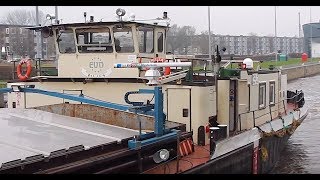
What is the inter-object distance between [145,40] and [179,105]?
2.16 metres

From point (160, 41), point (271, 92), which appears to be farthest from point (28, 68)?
point (271, 92)

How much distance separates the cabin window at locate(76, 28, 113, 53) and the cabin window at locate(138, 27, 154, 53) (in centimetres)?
68

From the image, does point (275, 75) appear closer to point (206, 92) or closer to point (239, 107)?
point (239, 107)

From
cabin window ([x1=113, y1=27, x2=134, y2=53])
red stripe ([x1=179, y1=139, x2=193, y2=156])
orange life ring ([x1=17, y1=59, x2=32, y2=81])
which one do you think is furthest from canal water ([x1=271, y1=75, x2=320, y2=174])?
orange life ring ([x1=17, y1=59, x2=32, y2=81])

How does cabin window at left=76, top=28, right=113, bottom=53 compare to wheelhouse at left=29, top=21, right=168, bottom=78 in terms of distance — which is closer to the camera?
wheelhouse at left=29, top=21, right=168, bottom=78

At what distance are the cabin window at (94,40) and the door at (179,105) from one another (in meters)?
2.00

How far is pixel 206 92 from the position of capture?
8922 mm

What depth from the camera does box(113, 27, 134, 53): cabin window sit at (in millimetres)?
9992

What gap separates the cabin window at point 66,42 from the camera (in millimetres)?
10581

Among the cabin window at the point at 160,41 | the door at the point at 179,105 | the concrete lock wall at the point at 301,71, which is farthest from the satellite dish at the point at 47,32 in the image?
the concrete lock wall at the point at 301,71

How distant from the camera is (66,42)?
35.2ft

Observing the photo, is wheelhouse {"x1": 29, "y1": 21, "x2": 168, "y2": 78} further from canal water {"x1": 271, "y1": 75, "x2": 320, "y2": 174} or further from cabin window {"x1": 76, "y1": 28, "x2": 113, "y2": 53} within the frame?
canal water {"x1": 271, "y1": 75, "x2": 320, "y2": 174}

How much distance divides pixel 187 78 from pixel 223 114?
1182mm

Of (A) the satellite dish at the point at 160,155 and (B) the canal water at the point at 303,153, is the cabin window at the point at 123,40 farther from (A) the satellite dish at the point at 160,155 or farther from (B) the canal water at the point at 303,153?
(B) the canal water at the point at 303,153
